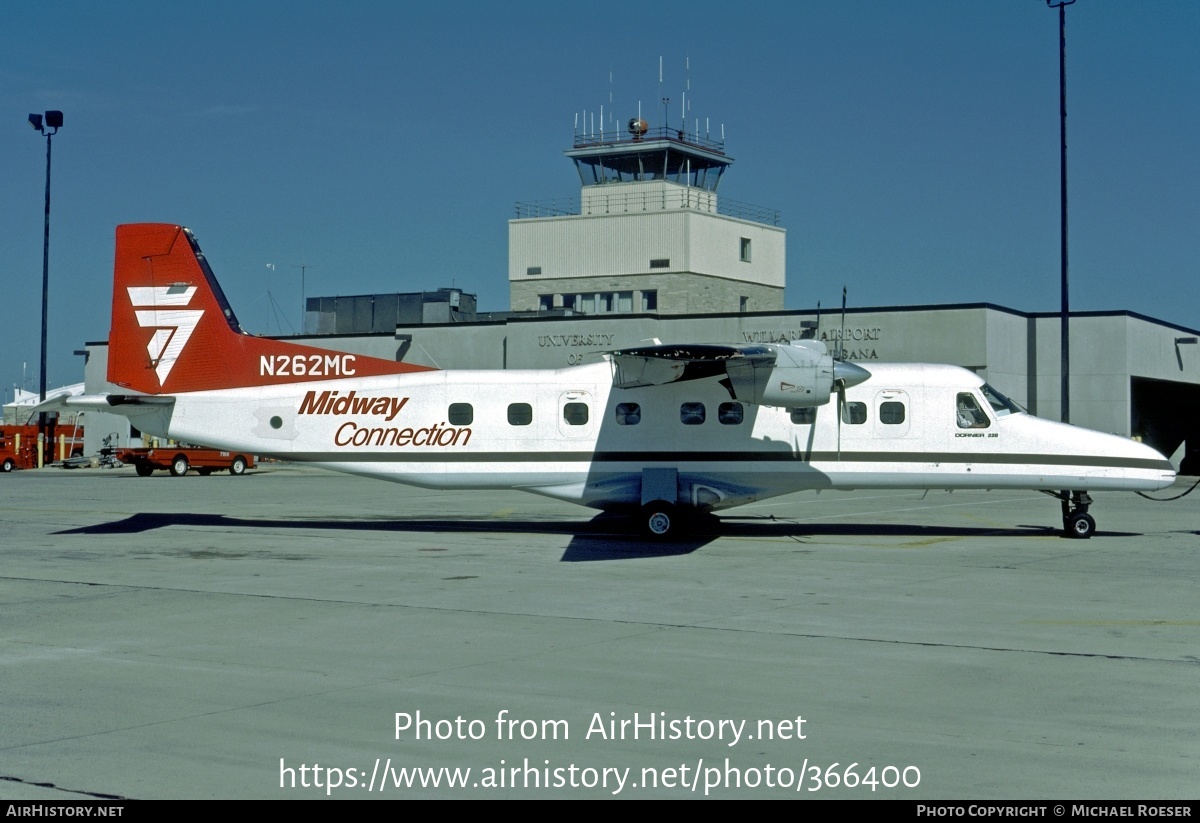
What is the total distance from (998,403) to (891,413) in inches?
A: 71.1

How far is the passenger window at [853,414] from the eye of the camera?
20.0 m

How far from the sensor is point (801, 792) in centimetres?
643

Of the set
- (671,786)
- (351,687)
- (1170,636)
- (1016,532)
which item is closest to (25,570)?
(351,687)

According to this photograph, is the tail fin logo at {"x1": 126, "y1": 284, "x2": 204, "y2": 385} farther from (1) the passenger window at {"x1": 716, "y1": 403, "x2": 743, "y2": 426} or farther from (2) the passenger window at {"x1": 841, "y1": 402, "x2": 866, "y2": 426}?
(2) the passenger window at {"x1": 841, "y1": 402, "x2": 866, "y2": 426}

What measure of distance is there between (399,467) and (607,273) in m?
37.6

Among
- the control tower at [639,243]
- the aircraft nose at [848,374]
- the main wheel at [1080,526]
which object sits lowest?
the main wheel at [1080,526]

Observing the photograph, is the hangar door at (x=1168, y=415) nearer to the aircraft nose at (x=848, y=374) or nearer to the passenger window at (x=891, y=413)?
the passenger window at (x=891, y=413)

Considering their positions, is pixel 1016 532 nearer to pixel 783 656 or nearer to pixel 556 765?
pixel 783 656

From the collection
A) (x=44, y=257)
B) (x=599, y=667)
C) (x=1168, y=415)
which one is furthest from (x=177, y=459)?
(x=1168, y=415)

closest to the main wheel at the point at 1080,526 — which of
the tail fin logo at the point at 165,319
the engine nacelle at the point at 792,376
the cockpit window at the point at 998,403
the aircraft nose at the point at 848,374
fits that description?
the cockpit window at the point at 998,403

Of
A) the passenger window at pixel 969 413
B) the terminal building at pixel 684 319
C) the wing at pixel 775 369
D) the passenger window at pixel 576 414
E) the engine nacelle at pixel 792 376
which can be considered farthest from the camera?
the terminal building at pixel 684 319

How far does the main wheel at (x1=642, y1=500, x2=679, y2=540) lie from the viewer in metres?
19.7

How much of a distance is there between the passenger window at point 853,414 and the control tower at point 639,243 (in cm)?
3485

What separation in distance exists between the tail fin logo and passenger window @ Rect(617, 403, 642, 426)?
7.56m
